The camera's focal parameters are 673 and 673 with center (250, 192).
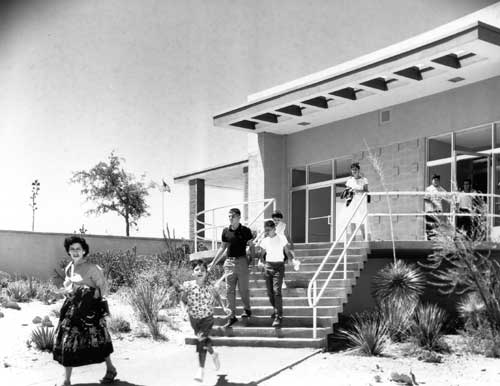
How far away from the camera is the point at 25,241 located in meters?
22.8

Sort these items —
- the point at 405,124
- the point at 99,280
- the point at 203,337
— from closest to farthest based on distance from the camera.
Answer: the point at 99,280, the point at 203,337, the point at 405,124

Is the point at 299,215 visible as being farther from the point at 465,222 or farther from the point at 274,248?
the point at 274,248

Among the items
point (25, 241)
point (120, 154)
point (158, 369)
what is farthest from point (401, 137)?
point (120, 154)

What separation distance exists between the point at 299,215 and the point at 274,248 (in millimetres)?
8986

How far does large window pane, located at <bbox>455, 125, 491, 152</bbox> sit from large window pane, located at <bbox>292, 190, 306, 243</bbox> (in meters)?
5.42

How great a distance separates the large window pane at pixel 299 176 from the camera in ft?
63.7

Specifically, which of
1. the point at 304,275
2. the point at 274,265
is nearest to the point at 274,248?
the point at 274,265

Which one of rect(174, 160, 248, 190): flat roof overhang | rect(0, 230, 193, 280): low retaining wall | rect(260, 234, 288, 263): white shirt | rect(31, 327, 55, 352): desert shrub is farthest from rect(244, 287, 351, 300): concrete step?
rect(174, 160, 248, 190): flat roof overhang

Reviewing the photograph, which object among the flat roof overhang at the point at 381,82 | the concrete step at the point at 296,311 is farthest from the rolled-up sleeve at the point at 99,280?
the flat roof overhang at the point at 381,82

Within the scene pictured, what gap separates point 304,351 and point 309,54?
8.72 m

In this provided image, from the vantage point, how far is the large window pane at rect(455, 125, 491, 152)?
47.5 ft

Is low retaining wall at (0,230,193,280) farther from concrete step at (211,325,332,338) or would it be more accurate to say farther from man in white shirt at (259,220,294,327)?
man in white shirt at (259,220,294,327)

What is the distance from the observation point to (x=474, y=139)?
14836mm

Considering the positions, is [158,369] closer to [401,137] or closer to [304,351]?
[304,351]
